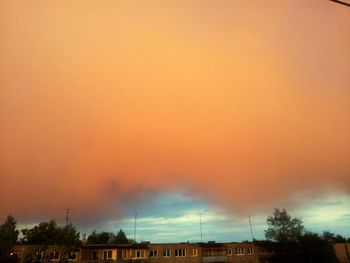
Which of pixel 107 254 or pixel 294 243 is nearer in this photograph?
pixel 107 254

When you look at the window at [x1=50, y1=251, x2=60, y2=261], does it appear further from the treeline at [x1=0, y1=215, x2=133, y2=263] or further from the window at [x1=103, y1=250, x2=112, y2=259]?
the window at [x1=103, y1=250, x2=112, y2=259]

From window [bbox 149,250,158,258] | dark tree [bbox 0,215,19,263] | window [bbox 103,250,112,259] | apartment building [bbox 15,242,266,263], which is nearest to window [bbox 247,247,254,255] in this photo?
apartment building [bbox 15,242,266,263]

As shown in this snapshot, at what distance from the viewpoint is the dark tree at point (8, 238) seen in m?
63.2

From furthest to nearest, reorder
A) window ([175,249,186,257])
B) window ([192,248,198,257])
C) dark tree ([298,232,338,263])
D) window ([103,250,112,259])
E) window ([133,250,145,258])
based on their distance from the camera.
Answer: window ([192,248,198,257]), dark tree ([298,232,338,263]), window ([175,249,186,257]), window ([133,250,145,258]), window ([103,250,112,259])

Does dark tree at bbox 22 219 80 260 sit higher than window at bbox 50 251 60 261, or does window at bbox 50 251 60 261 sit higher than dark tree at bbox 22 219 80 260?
dark tree at bbox 22 219 80 260

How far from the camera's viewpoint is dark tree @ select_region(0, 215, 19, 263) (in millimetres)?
63156

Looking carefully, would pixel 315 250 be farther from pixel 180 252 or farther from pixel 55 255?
pixel 55 255

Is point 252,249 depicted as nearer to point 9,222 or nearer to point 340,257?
point 340,257

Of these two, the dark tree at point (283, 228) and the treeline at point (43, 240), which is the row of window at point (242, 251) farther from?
the treeline at point (43, 240)

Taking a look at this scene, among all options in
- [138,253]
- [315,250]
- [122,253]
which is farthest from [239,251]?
[122,253]

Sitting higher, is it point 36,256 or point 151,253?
point 151,253

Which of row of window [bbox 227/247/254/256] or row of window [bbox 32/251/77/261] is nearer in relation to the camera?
row of window [bbox 32/251/77/261]

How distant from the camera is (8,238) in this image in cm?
7119

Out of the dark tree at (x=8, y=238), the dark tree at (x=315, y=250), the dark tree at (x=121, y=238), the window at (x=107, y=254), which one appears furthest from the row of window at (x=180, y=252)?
the dark tree at (x=121, y=238)
